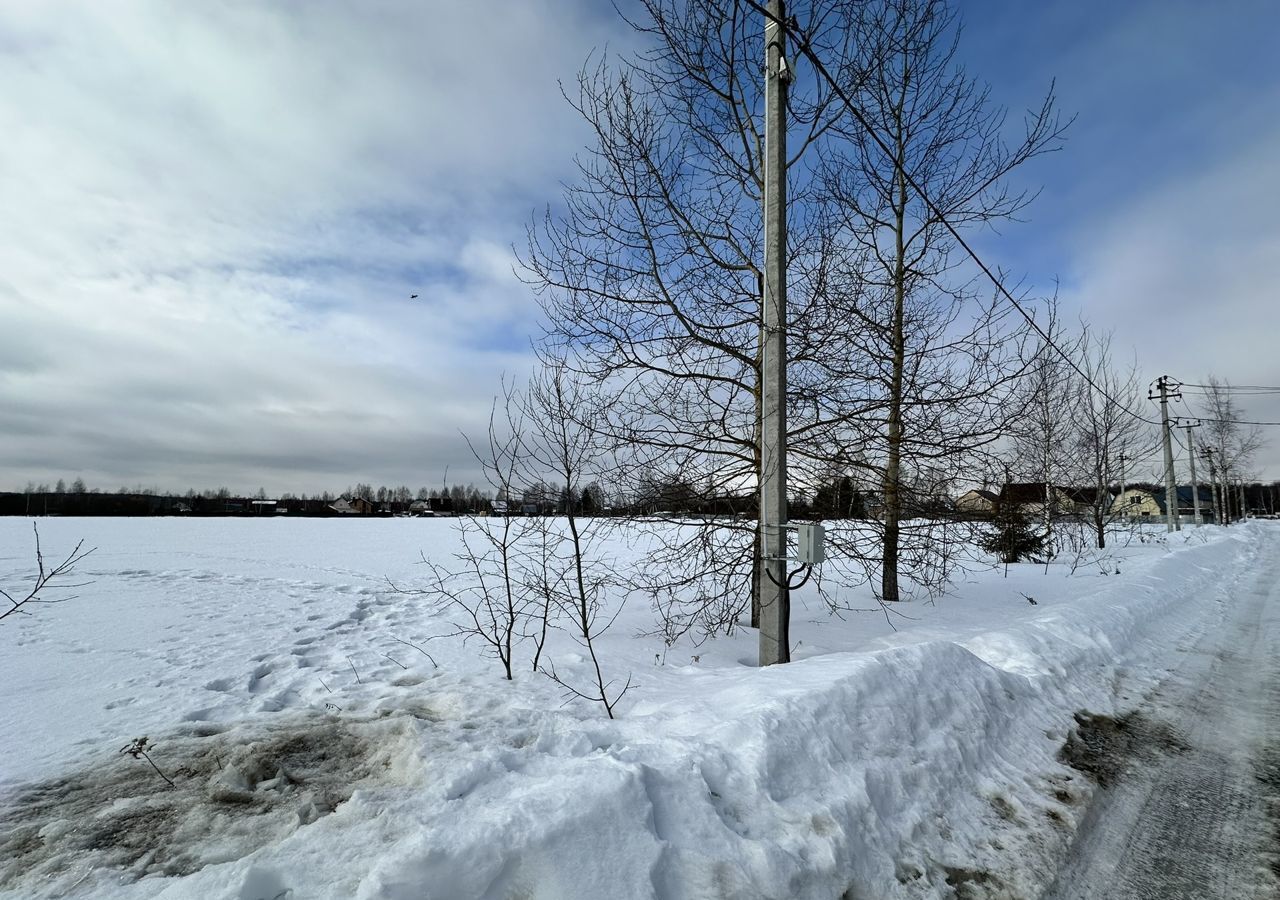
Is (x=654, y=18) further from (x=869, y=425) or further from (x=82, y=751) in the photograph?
(x=82, y=751)

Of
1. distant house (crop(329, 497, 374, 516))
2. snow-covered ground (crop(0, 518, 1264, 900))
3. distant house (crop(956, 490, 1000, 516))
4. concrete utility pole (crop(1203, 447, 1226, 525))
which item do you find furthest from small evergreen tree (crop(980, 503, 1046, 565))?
distant house (crop(329, 497, 374, 516))

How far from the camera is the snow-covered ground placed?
2.36 metres

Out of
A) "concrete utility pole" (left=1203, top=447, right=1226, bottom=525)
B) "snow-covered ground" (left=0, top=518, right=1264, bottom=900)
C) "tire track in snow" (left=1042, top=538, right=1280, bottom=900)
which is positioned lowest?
"tire track in snow" (left=1042, top=538, right=1280, bottom=900)

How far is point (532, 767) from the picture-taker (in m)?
3.17

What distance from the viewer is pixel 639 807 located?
2.57 meters

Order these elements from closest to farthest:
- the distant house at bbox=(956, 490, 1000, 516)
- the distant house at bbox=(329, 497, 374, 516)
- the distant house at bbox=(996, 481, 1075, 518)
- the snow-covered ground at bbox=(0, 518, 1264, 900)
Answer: the snow-covered ground at bbox=(0, 518, 1264, 900)
the distant house at bbox=(956, 490, 1000, 516)
the distant house at bbox=(996, 481, 1075, 518)
the distant house at bbox=(329, 497, 374, 516)

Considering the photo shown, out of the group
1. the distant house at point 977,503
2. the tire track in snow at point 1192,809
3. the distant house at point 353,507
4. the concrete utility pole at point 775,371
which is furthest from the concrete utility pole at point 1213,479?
the distant house at point 353,507

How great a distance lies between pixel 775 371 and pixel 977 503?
471 cm

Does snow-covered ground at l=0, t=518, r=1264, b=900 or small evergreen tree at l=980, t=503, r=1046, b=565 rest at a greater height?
small evergreen tree at l=980, t=503, r=1046, b=565

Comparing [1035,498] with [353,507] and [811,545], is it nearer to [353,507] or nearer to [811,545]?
[811,545]

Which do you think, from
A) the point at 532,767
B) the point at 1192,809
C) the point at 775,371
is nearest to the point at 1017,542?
the point at 775,371

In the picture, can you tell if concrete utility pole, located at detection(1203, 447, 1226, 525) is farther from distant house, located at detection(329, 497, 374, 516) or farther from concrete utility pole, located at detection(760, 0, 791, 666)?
distant house, located at detection(329, 497, 374, 516)

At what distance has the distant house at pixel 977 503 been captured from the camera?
7828 millimetres

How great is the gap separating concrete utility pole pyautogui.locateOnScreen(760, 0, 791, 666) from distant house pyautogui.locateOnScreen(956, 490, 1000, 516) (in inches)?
150
